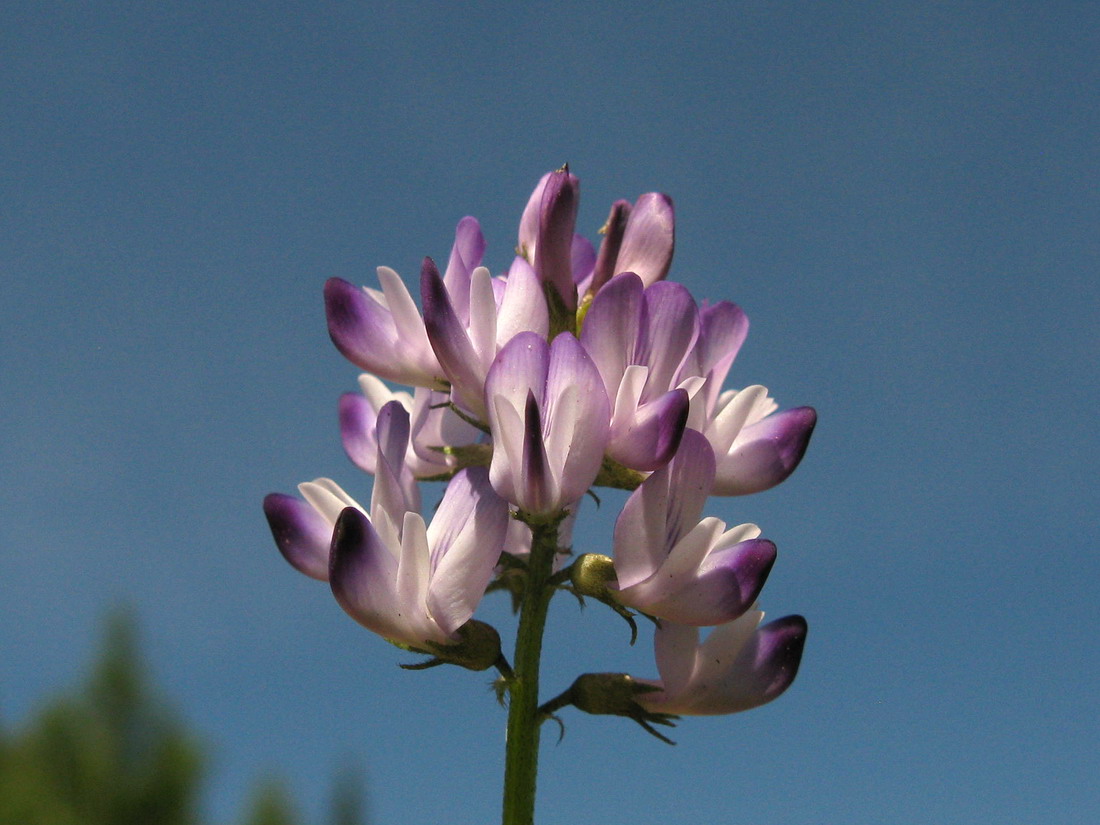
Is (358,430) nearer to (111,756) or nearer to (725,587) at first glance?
(725,587)

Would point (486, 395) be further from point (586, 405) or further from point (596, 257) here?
point (596, 257)

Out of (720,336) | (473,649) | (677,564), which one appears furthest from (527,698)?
(720,336)

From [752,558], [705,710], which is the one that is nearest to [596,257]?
[752,558]

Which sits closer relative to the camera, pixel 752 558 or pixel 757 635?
pixel 752 558

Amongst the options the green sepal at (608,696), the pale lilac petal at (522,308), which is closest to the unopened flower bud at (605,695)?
the green sepal at (608,696)

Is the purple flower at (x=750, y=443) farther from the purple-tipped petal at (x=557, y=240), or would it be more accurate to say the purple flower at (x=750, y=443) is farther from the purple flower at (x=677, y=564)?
the purple-tipped petal at (x=557, y=240)

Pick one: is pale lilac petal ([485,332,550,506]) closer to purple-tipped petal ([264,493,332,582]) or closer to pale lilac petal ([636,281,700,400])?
pale lilac petal ([636,281,700,400])
